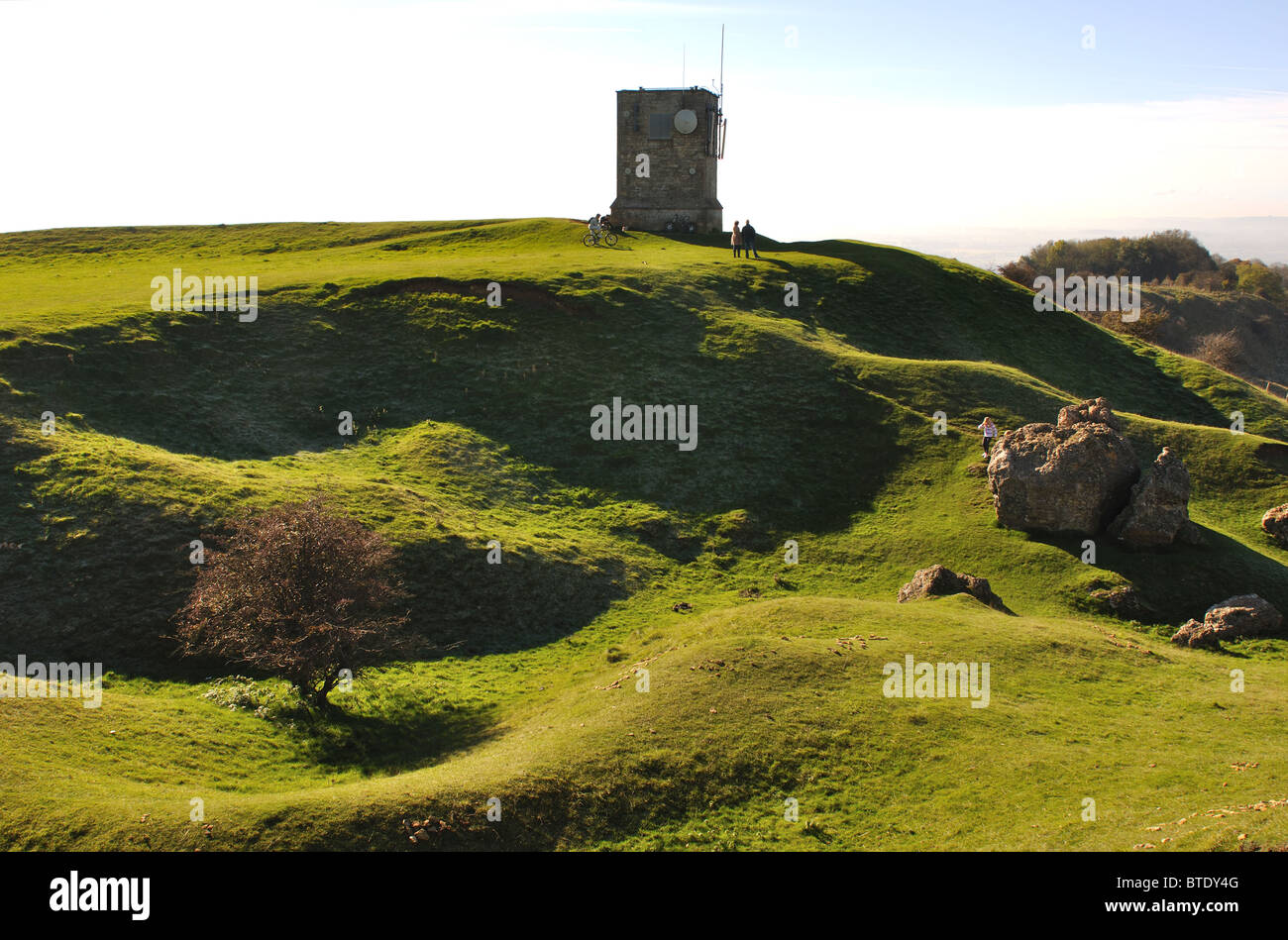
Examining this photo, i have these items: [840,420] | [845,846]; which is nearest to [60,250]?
[840,420]

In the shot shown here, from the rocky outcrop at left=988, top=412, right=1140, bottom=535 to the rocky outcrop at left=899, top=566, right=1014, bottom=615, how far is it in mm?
4943

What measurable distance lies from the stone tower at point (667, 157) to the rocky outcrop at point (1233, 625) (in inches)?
1835

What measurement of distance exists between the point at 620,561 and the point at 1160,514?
18.2 metres

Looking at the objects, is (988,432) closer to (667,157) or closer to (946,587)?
(946,587)

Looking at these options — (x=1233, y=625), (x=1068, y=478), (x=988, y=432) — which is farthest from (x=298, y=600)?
(x=988, y=432)

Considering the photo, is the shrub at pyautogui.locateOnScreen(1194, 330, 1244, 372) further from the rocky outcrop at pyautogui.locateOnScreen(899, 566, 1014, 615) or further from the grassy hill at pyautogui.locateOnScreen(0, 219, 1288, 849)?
the rocky outcrop at pyautogui.locateOnScreen(899, 566, 1014, 615)

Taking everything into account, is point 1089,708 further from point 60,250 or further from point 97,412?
point 60,250

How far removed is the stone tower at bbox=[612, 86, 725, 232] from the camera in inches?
2522

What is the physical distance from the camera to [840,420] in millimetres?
40469

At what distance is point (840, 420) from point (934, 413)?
4295 mm

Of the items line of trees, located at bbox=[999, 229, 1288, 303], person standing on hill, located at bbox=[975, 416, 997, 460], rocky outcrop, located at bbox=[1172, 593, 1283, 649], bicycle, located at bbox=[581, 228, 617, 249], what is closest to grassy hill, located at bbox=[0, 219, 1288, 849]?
rocky outcrop, located at bbox=[1172, 593, 1283, 649]

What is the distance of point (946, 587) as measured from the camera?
28156 millimetres

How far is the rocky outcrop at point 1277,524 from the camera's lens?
111 feet

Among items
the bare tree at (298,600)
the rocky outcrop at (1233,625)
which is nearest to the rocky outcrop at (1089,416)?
the rocky outcrop at (1233,625)
